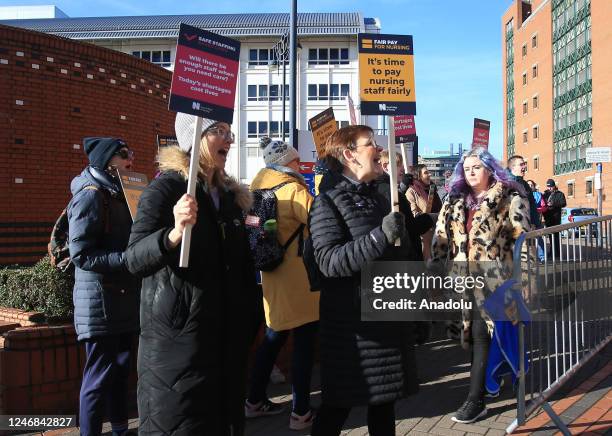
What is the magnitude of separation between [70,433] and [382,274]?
8.76 feet

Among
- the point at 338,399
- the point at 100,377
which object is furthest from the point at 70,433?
the point at 338,399

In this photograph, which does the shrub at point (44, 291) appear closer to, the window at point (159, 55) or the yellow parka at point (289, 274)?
the yellow parka at point (289, 274)

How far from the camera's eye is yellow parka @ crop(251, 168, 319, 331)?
4113 mm

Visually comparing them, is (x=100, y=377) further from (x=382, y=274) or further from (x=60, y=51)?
(x=60, y=51)

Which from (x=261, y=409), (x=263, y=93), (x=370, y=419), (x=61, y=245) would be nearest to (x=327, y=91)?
(x=263, y=93)

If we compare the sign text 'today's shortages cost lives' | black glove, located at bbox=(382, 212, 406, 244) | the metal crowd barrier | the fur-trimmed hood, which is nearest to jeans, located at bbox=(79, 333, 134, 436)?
the fur-trimmed hood

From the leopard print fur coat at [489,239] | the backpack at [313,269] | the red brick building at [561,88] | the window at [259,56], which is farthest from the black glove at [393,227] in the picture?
the window at [259,56]

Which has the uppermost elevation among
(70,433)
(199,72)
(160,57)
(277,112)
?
(160,57)

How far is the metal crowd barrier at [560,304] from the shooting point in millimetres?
3722

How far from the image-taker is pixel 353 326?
112 inches

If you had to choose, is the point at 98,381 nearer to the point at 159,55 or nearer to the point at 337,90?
the point at 337,90

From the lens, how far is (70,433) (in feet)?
13.4

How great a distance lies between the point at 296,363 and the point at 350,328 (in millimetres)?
1346

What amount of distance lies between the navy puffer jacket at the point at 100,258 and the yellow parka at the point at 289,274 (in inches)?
38.7
